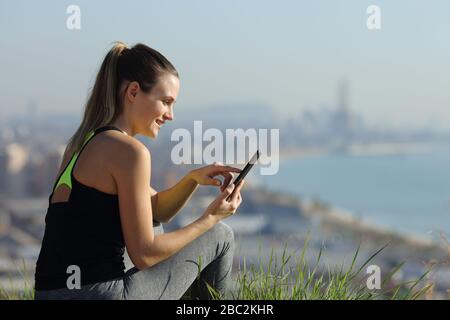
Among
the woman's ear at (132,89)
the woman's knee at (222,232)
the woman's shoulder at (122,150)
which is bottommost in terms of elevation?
the woman's knee at (222,232)

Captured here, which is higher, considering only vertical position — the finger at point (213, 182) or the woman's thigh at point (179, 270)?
the finger at point (213, 182)

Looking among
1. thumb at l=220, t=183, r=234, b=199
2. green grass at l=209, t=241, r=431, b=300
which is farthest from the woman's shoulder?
green grass at l=209, t=241, r=431, b=300

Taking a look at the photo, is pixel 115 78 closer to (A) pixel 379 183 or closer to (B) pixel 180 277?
(B) pixel 180 277

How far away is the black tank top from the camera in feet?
5.73

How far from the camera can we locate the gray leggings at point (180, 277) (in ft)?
5.75

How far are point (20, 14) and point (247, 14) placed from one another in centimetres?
2441

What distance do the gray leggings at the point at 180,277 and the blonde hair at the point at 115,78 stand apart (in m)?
0.33

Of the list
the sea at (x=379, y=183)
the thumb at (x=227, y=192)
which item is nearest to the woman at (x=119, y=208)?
the thumb at (x=227, y=192)

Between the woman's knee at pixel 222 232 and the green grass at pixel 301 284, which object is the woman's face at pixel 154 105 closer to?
the woman's knee at pixel 222 232

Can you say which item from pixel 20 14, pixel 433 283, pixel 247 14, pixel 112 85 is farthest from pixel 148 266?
pixel 247 14

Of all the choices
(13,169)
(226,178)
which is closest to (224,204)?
(226,178)

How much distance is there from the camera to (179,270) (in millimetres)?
1870

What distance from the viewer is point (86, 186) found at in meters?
1.74

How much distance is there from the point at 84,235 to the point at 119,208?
10 centimetres
